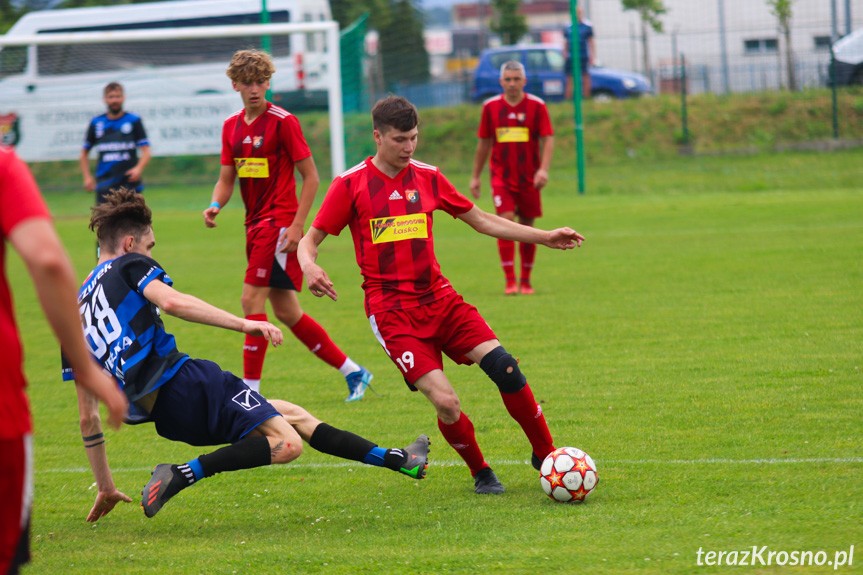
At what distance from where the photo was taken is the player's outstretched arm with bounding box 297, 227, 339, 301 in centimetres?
397

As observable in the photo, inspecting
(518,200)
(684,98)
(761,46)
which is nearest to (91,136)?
(518,200)

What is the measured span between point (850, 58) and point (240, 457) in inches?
836

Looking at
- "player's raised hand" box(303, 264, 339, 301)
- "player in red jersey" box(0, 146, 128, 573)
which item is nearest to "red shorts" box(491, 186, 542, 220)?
"player's raised hand" box(303, 264, 339, 301)

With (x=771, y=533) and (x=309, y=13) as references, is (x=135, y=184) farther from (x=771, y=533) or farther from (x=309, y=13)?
(x=309, y=13)

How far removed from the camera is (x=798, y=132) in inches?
886

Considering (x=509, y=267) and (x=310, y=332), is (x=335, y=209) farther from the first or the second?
(x=509, y=267)

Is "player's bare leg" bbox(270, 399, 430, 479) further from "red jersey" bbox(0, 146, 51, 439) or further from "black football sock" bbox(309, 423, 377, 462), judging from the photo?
"red jersey" bbox(0, 146, 51, 439)

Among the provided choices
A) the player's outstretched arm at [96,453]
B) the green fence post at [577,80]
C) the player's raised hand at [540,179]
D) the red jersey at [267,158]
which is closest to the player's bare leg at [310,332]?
the red jersey at [267,158]

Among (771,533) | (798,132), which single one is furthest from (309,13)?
(771,533)

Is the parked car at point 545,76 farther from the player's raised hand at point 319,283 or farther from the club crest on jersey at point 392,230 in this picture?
the player's raised hand at point 319,283

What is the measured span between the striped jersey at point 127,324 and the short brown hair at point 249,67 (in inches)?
94.3

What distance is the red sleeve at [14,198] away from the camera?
7.00ft

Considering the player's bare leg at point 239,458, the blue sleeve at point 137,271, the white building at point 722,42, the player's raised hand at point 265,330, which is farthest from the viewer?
the white building at point 722,42

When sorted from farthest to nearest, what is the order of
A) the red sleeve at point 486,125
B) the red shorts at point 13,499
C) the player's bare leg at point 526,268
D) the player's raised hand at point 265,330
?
1. the red sleeve at point 486,125
2. the player's bare leg at point 526,268
3. the player's raised hand at point 265,330
4. the red shorts at point 13,499
